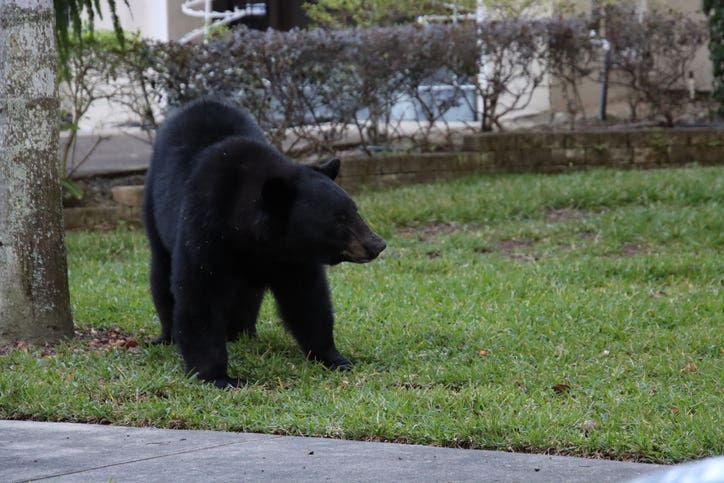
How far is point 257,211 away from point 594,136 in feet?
27.7

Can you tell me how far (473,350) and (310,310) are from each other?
3.12ft

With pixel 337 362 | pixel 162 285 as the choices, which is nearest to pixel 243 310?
pixel 162 285

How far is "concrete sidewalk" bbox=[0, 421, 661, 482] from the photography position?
3838mm

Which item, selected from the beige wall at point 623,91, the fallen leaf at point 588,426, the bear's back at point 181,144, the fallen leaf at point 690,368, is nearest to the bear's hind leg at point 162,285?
the bear's back at point 181,144

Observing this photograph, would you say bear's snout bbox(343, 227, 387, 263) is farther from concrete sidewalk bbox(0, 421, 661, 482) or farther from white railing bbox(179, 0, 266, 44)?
white railing bbox(179, 0, 266, 44)

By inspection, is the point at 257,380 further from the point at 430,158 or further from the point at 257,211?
the point at 430,158

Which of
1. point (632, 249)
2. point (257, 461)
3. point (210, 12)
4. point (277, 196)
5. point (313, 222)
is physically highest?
point (210, 12)

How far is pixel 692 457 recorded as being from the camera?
4.15 meters

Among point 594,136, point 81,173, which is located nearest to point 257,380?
point 81,173

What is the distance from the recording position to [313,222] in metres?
5.32

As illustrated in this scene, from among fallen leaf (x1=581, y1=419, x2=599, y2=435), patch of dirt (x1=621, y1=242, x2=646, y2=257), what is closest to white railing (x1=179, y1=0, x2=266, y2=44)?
patch of dirt (x1=621, y1=242, x2=646, y2=257)

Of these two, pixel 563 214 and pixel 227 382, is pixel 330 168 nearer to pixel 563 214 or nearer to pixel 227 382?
pixel 227 382

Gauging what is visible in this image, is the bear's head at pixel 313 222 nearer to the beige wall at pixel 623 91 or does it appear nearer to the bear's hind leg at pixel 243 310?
the bear's hind leg at pixel 243 310

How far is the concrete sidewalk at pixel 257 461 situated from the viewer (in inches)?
151
